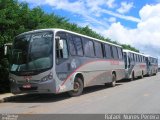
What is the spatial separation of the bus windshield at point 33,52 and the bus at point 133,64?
17.3m

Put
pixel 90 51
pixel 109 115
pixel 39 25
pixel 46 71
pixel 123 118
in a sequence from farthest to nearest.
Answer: pixel 39 25 → pixel 90 51 → pixel 46 71 → pixel 109 115 → pixel 123 118

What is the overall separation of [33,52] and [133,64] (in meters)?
20.5

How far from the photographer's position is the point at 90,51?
20328mm

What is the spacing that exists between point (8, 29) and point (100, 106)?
8.37 m

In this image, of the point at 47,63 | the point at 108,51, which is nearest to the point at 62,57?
the point at 47,63

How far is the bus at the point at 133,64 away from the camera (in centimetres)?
3266

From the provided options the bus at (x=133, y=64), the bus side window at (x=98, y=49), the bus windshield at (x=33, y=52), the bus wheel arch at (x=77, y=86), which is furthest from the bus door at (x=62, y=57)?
the bus at (x=133, y=64)

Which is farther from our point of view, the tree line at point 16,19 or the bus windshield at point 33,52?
the tree line at point 16,19

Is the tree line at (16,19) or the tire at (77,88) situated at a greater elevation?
the tree line at (16,19)

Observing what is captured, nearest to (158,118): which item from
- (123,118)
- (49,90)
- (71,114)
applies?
(123,118)

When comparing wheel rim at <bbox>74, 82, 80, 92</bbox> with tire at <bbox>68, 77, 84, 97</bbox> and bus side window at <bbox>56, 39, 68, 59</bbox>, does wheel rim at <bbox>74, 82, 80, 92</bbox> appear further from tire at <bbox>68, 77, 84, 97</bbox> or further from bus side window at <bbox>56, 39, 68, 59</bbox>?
bus side window at <bbox>56, 39, 68, 59</bbox>

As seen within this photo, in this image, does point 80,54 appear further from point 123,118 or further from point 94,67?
point 123,118

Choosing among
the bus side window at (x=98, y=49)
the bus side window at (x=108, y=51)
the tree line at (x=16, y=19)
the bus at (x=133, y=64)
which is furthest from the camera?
the bus at (x=133, y=64)

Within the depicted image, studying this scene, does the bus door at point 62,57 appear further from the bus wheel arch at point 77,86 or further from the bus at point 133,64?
the bus at point 133,64
